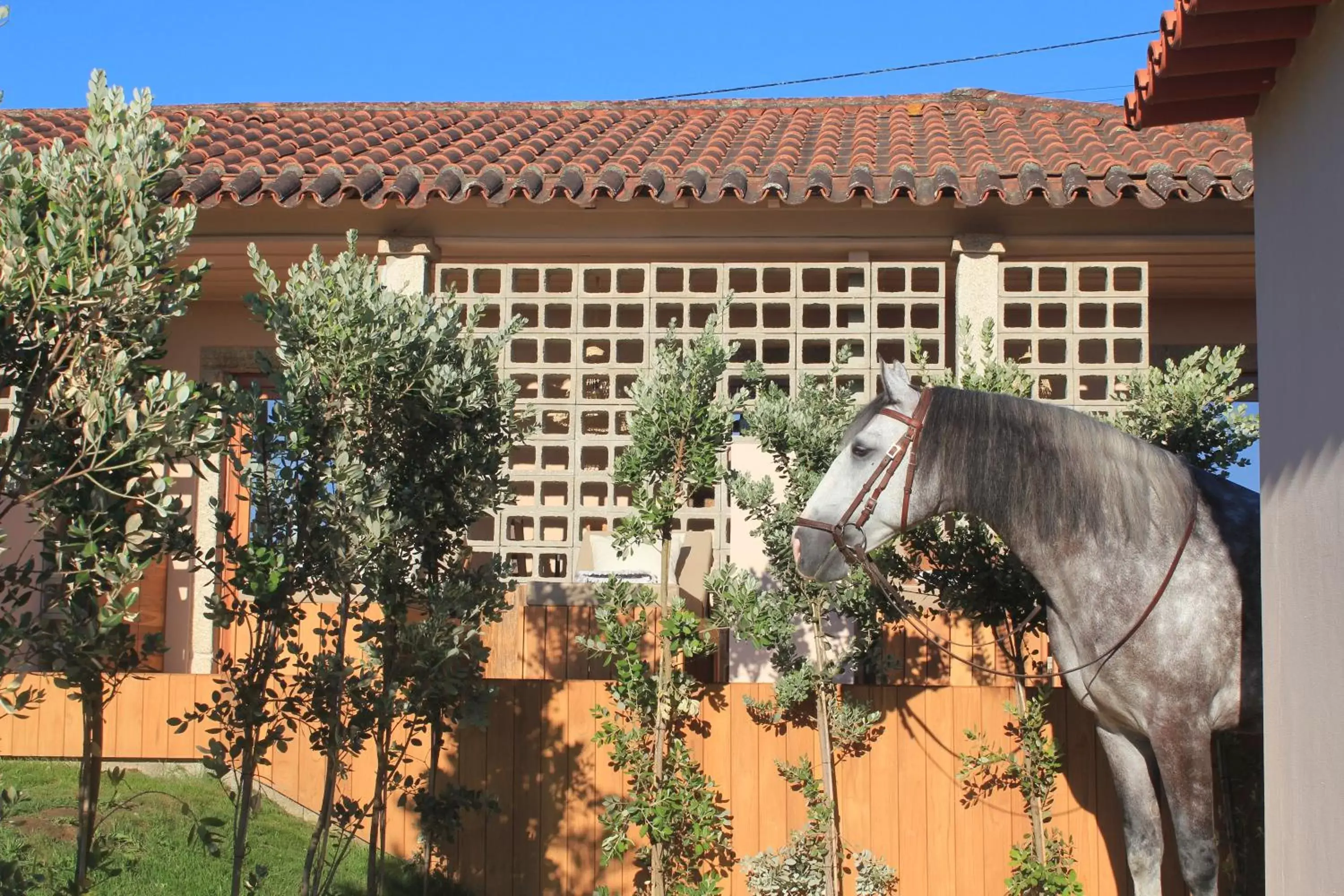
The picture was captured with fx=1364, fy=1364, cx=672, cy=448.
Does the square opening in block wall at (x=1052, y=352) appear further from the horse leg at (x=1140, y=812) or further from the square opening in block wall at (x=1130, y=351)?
the horse leg at (x=1140, y=812)

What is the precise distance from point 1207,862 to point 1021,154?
5.03 m

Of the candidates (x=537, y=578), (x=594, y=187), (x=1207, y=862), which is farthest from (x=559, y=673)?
(x=1207, y=862)

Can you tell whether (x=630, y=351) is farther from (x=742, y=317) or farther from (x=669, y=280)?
(x=742, y=317)

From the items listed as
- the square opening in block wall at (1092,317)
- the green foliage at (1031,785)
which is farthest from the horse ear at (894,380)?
the square opening in block wall at (1092,317)

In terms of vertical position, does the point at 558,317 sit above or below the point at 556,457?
above

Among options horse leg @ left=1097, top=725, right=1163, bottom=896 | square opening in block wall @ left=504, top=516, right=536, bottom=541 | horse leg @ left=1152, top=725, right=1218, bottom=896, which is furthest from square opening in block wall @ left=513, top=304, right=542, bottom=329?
horse leg @ left=1152, top=725, right=1218, bottom=896

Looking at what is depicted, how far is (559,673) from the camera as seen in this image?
8078 mm

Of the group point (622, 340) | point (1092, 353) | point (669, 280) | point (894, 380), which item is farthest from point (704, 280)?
point (894, 380)

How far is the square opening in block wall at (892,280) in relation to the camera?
8.12 m

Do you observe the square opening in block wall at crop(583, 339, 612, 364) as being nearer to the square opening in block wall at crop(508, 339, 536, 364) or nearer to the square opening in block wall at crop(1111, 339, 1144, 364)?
the square opening in block wall at crop(508, 339, 536, 364)

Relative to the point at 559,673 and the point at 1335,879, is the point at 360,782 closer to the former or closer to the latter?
the point at 559,673

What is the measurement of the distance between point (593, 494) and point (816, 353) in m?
1.74

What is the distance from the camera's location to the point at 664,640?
6.53 m

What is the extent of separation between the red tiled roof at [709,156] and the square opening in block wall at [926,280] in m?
0.49
